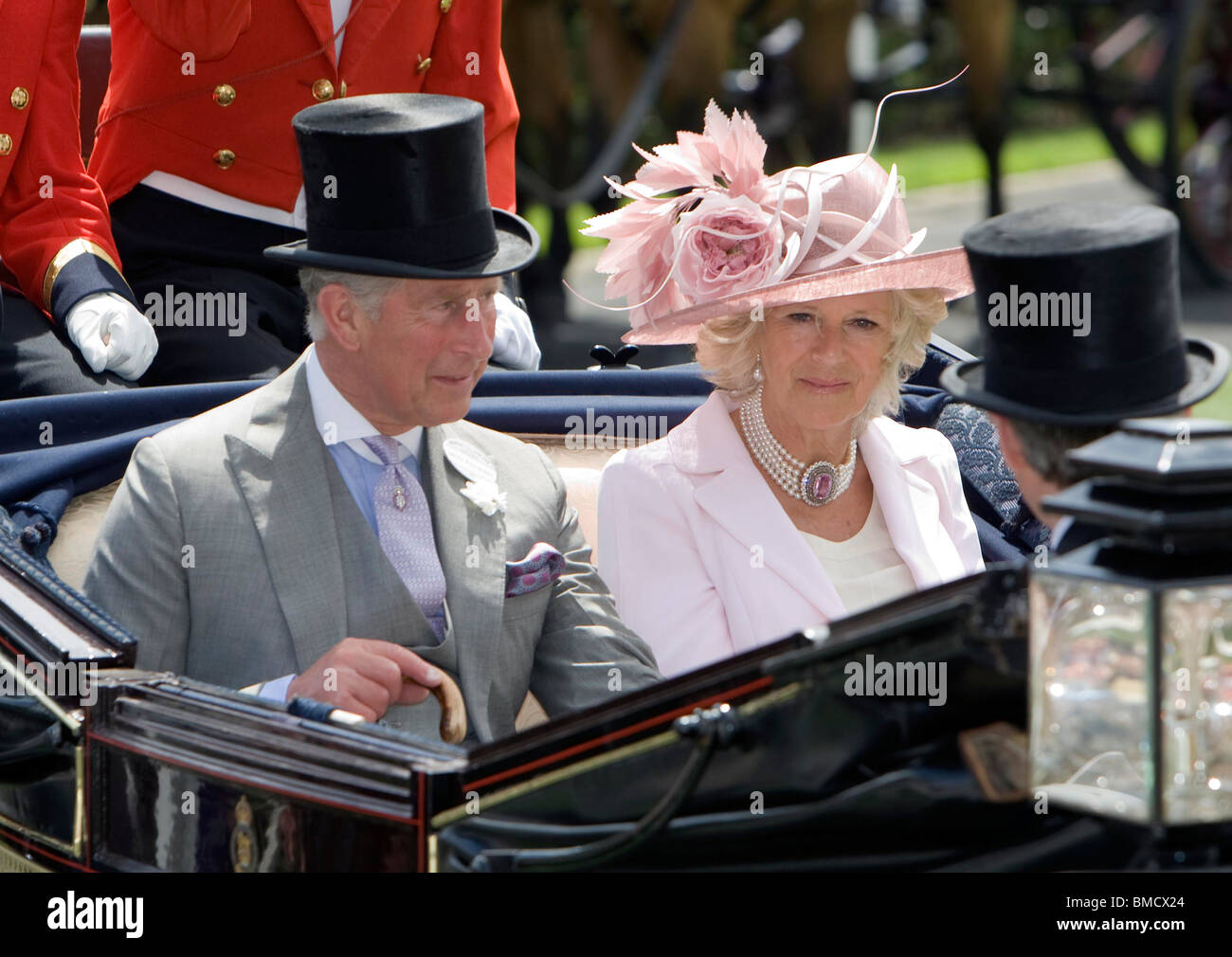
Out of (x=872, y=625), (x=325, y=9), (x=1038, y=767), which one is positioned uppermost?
(x=325, y=9)

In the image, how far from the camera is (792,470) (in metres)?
2.54

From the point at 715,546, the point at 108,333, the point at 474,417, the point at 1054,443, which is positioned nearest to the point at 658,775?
the point at 1054,443

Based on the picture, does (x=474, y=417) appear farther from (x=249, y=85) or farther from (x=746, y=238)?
(x=249, y=85)

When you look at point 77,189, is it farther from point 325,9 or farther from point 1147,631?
point 1147,631

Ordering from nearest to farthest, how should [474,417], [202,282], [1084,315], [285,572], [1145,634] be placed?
1. [1145,634]
2. [1084,315]
3. [285,572]
4. [474,417]
5. [202,282]

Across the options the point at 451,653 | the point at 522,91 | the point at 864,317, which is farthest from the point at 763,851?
the point at 522,91

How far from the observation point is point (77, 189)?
296cm

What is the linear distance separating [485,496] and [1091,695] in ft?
3.31

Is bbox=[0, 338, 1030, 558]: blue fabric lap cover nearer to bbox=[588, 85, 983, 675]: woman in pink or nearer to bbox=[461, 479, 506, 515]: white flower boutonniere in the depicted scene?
bbox=[588, 85, 983, 675]: woman in pink

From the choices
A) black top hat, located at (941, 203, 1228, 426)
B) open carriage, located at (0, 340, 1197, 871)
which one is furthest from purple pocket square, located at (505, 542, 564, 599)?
black top hat, located at (941, 203, 1228, 426)

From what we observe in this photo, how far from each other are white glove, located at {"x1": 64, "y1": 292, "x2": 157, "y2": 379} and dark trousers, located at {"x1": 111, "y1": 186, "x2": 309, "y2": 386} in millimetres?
154

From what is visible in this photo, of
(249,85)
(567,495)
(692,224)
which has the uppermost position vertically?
(249,85)
